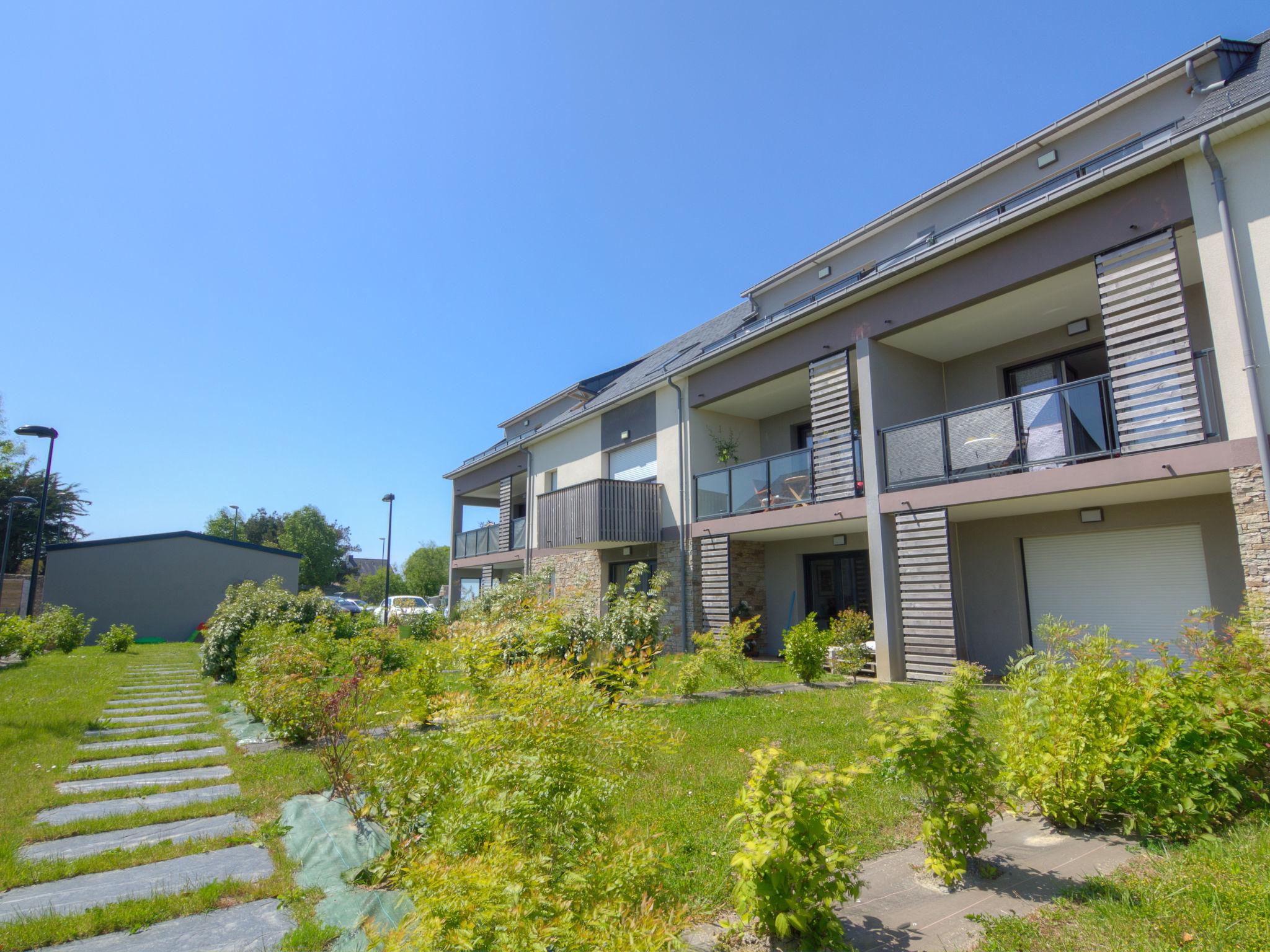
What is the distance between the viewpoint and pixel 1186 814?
11.7 ft

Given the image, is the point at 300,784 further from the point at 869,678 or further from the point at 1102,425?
the point at 1102,425

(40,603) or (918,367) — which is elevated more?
(918,367)

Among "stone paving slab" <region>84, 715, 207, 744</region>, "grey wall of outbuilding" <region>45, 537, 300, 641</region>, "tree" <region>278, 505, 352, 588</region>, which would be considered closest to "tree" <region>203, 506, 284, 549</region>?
"tree" <region>278, 505, 352, 588</region>

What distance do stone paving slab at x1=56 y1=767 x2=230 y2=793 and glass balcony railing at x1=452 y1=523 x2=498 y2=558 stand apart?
15.9m

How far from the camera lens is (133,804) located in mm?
4988

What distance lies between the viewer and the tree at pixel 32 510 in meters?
33.3

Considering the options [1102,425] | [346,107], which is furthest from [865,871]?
[346,107]

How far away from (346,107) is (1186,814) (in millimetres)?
10925

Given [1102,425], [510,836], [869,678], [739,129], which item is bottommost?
[869,678]

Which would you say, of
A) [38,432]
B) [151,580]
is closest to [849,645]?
[38,432]

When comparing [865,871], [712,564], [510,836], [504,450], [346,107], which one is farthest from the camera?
[504,450]

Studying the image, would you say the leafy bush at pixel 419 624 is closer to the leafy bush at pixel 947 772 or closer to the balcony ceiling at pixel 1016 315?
the balcony ceiling at pixel 1016 315

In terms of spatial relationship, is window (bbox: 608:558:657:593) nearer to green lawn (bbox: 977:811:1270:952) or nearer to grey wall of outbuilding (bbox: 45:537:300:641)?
green lawn (bbox: 977:811:1270:952)

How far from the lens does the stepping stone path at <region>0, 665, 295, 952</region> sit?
294cm
